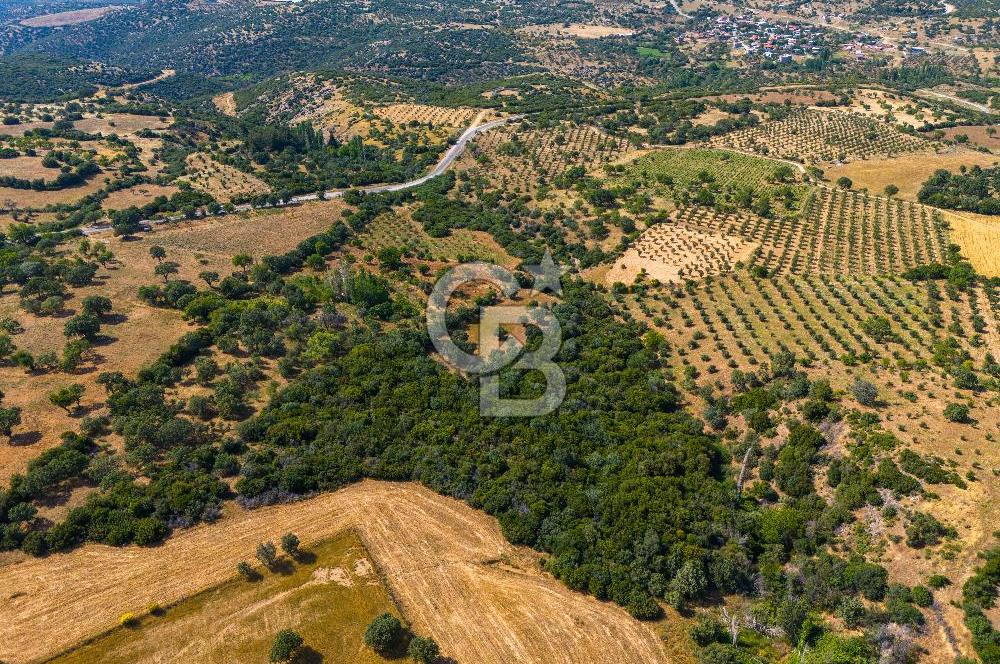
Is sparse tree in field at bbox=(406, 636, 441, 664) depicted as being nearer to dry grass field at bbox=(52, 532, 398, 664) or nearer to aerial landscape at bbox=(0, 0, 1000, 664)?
aerial landscape at bbox=(0, 0, 1000, 664)

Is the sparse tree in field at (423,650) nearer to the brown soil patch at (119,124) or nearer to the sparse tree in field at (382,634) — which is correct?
the sparse tree in field at (382,634)

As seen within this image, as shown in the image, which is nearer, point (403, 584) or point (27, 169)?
point (403, 584)

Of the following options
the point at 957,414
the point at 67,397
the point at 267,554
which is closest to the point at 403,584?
the point at 267,554

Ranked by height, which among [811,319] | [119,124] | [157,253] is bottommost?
[157,253]

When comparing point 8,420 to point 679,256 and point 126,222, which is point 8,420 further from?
point 679,256

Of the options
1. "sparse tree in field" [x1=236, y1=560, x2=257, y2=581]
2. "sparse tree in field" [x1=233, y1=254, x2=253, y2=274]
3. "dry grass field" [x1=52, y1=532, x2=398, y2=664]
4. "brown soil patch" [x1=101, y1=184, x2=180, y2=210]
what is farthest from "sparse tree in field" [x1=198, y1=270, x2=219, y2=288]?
"dry grass field" [x1=52, y1=532, x2=398, y2=664]
